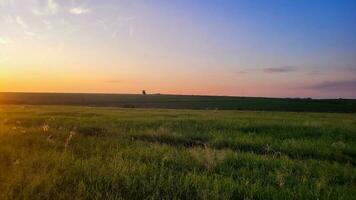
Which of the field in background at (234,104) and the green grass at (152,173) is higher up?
the green grass at (152,173)

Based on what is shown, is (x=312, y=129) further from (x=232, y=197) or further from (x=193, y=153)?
(x=232, y=197)

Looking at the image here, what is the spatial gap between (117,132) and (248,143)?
5.15m

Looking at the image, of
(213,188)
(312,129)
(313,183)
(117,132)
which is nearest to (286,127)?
(312,129)

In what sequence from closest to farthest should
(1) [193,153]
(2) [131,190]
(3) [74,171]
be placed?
(2) [131,190] < (3) [74,171] < (1) [193,153]

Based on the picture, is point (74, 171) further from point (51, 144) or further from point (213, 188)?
point (51, 144)

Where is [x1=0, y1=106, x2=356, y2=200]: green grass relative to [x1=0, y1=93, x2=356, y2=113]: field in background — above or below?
above

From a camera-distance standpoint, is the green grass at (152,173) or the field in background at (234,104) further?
the field in background at (234,104)

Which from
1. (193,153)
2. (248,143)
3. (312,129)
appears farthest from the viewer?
(312,129)

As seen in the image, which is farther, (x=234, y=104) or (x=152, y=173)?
(x=234, y=104)

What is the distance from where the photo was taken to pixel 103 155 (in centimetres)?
916

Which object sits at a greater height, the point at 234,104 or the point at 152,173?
the point at 152,173

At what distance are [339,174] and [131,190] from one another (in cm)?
510

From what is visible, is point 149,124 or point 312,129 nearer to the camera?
point 312,129

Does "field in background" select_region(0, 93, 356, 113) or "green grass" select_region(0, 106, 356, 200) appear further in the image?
"field in background" select_region(0, 93, 356, 113)
